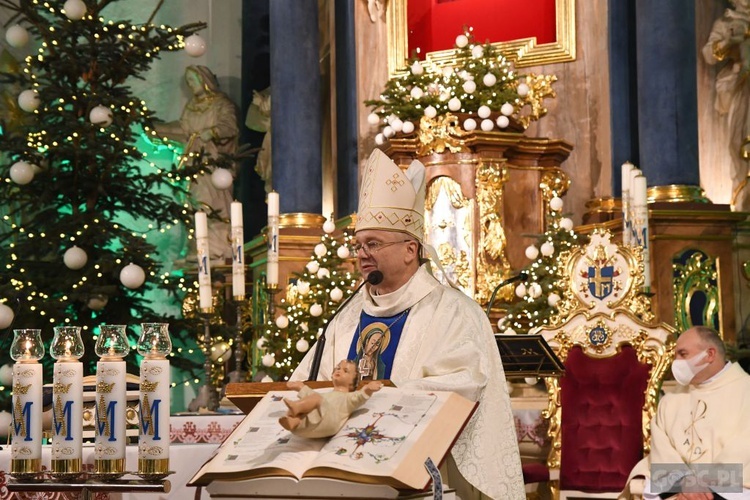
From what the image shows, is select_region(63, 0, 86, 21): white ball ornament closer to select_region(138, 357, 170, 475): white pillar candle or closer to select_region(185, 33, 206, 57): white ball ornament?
select_region(185, 33, 206, 57): white ball ornament

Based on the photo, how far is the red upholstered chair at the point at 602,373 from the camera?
6531mm

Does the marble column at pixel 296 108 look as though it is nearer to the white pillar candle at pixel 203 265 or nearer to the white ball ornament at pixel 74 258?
the white ball ornament at pixel 74 258

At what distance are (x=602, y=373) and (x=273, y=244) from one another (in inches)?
106

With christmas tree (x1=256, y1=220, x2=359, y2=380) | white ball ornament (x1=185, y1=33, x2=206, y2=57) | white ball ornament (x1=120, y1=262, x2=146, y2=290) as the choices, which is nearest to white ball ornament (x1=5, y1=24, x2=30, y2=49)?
white ball ornament (x1=185, y1=33, x2=206, y2=57)

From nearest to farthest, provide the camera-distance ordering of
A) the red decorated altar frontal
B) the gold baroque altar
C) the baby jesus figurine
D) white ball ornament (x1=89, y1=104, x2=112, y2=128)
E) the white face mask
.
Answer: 1. the baby jesus figurine
2. the white face mask
3. the gold baroque altar
4. white ball ornament (x1=89, y1=104, x2=112, y2=128)
5. the red decorated altar frontal

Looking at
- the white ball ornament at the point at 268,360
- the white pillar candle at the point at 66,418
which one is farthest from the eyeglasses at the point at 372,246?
the white ball ornament at the point at 268,360

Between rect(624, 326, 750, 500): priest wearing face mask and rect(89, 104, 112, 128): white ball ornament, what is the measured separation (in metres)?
5.54

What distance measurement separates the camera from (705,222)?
9148 millimetres

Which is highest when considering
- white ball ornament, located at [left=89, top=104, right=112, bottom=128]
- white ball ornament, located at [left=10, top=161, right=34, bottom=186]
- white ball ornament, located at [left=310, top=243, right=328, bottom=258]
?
white ball ornament, located at [left=89, top=104, right=112, bottom=128]

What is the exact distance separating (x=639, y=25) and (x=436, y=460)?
6784 mm

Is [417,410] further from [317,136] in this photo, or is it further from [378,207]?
[317,136]

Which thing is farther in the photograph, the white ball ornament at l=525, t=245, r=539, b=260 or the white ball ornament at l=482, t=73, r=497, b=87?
the white ball ornament at l=482, t=73, r=497, b=87

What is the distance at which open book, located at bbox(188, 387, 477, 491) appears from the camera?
10.8ft

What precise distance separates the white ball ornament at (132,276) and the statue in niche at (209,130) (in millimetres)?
3241
